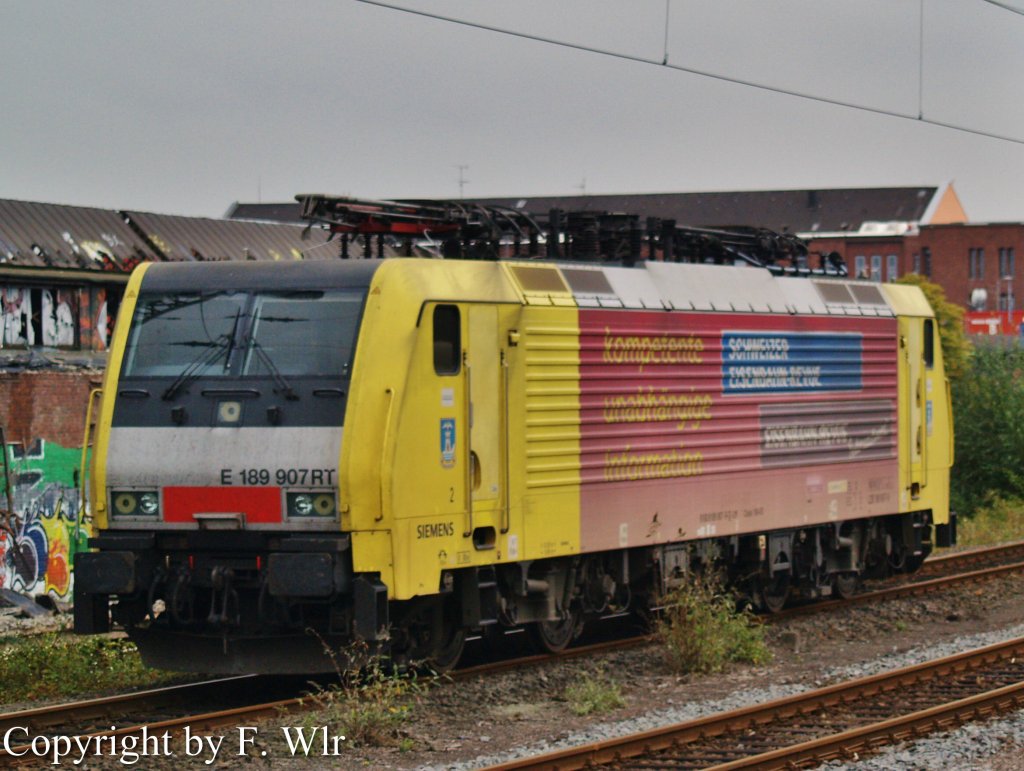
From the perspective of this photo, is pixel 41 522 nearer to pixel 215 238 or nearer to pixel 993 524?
pixel 215 238

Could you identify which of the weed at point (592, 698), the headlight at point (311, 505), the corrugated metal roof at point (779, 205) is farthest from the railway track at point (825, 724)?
the corrugated metal roof at point (779, 205)

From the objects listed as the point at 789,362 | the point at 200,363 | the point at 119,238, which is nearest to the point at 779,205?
the point at 119,238

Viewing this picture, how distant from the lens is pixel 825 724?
1116 cm

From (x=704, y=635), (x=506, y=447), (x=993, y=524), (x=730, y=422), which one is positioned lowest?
(x=993, y=524)

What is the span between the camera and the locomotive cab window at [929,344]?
18.3m

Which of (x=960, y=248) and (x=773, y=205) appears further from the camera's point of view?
(x=773, y=205)

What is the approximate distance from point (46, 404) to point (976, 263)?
6193 centimetres

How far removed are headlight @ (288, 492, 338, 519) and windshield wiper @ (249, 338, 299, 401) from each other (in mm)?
689

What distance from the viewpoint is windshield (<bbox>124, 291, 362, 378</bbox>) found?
37.9 feet

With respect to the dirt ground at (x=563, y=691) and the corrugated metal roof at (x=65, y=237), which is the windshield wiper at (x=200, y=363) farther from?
the corrugated metal roof at (x=65, y=237)

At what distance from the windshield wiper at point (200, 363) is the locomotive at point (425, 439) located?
0.02 metres

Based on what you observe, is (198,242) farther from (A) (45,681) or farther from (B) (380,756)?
(B) (380,756)

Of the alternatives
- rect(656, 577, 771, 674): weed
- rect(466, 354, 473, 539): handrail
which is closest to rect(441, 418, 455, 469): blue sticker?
rect(466, 354, 473, 539): handrail

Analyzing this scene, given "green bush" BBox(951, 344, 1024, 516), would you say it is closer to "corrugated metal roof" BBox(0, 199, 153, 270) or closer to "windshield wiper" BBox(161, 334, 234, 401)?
"corrugated metal roof" BBox(0, 199, 153, 270)
